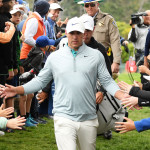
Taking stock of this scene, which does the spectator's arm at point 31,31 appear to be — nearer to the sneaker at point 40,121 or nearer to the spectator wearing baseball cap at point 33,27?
the spectator wearing baseball cap at point 33,27

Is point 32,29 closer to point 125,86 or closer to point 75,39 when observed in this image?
point 75,39

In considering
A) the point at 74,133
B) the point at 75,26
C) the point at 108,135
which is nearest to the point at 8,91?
the point at 74,133

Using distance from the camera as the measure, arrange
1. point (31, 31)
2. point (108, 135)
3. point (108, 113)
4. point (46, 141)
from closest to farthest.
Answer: point (108, 113) → point (46, 141) → point (108, 135) → point (31, 31)

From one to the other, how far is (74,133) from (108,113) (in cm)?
135

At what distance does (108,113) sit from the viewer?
659 centimetres

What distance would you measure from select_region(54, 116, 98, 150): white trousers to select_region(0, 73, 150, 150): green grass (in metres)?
1.94

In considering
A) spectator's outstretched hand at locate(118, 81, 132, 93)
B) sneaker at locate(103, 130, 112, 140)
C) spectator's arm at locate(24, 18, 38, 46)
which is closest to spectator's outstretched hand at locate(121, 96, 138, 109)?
spectator's outstretched hand at locate(118, 81, 132, 93)

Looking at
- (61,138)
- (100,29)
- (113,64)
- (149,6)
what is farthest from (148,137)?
(149,6)

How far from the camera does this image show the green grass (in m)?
7.43

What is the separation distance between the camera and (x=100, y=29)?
332 inches

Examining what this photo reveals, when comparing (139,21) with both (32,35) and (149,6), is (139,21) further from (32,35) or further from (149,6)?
(149,6)

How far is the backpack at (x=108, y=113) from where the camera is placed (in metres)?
6.50

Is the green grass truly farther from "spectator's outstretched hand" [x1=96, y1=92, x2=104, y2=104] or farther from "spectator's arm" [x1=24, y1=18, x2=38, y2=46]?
"spectator's arm" [x1=24, y1=18, x2=38, y2=46]

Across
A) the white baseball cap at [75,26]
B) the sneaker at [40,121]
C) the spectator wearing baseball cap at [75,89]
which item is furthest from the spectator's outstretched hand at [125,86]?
the sneaker at [40,121]
